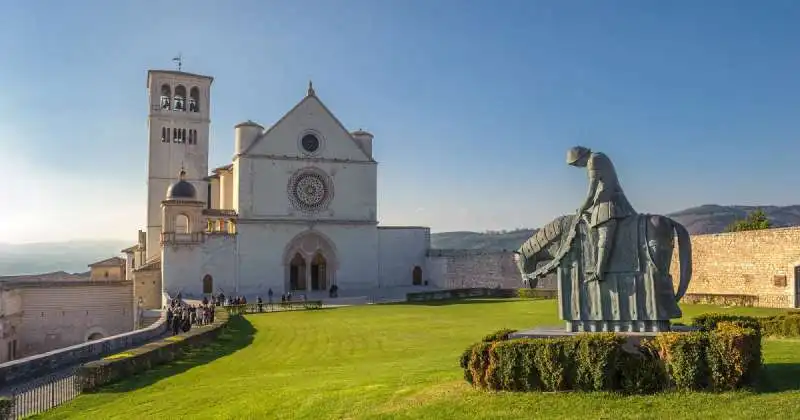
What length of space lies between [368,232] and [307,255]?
16.6 feet

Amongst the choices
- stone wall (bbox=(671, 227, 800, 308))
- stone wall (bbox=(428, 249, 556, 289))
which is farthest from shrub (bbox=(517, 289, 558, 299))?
stone wall (bbox=(671, 227, 800, 308))

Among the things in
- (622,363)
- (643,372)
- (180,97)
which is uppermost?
(180,97)

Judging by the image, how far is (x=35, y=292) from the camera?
1537 inches

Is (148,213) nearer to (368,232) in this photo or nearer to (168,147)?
(168,147)

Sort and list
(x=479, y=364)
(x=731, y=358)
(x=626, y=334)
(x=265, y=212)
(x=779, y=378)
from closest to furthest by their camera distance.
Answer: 1. (x=731, y=358)
2. (x=779, y=378)
3. (x=479, y=364)
4. (x=626, y=334)
5. (x=265, y=212)

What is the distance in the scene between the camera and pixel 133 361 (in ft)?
49.3

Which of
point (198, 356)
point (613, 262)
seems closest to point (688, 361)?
point (613, 262)

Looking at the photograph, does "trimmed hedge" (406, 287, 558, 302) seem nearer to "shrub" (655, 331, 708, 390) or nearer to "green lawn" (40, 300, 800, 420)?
"green lawn" (40, 300, 800, 420)

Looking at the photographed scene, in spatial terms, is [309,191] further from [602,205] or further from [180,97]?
[602,205]

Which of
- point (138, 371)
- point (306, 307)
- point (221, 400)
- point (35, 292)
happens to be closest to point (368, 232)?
point (306, 307)

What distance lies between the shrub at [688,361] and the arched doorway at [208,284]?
3911cm

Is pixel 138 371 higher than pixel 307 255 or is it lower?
lower

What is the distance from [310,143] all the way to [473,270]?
1587cm

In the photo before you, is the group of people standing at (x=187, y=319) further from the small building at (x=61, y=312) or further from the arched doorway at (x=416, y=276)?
the arched doorway at (x=416, y=276)
